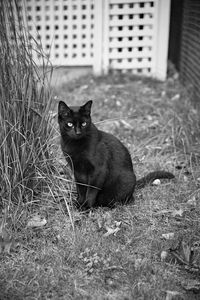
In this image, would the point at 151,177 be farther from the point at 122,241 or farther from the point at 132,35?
the point at 132,35

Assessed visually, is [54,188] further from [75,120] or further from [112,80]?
[112,80]

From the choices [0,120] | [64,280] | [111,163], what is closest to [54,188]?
[111,163]

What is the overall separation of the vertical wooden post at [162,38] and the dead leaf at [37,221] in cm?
412

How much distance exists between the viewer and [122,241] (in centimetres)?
242

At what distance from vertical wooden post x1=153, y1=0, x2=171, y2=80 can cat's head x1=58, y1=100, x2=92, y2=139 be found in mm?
3762

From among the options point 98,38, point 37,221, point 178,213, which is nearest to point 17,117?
point 37,221

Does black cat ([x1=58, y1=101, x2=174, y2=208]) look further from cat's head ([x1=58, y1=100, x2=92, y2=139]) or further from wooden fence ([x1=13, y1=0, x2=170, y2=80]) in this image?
wooden fence ([x1=13, y1=0, x2=170, y2=80])

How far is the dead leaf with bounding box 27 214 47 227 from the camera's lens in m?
2.47

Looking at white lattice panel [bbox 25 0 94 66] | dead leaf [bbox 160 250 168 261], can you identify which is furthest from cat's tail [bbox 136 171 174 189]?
white lattice panel [bbox 25 0 94 66]

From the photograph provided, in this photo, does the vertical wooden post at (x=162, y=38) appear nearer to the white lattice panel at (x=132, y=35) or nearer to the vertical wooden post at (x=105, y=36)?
the white lattice panel at (x=132, y=35)

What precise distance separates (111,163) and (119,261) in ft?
2.54

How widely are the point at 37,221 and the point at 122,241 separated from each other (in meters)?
0.57

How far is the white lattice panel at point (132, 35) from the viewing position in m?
5.87

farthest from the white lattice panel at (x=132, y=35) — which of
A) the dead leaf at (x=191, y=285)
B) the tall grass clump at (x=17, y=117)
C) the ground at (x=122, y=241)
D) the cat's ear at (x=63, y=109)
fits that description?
the dead leaf at (x=191, y=285)
